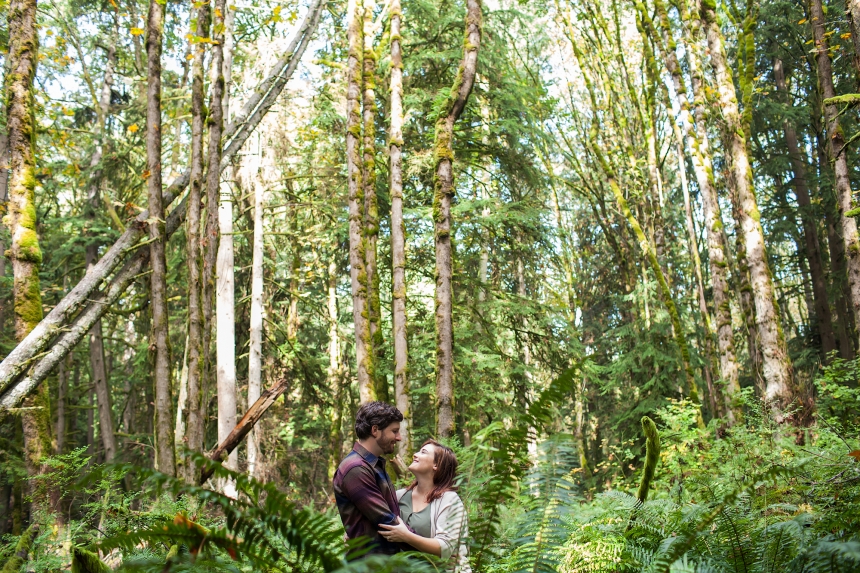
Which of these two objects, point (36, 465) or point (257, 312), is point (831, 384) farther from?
point (257, 312)

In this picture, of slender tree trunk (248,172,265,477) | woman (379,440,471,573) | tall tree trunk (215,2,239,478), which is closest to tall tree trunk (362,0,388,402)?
tall tree trunk (215,2,239,478)

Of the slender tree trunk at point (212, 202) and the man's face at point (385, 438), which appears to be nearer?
the man's face at point (385, 438)

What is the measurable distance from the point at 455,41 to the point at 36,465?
37.5 ft

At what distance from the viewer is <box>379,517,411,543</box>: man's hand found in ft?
9.07

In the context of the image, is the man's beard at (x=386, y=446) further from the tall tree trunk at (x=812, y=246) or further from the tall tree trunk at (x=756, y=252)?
the tall tree trunk at (x=812, y=246)

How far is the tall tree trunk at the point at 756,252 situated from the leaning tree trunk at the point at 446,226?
359 cm

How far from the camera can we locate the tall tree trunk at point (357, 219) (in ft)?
26.9

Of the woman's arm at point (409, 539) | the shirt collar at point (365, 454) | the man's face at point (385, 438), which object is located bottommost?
the woman's arm at point (409, 539)

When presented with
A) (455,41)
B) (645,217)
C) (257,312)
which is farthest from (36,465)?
(645,217)

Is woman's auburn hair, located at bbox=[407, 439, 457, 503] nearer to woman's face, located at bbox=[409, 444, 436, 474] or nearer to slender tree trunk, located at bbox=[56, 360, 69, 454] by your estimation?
woman's face, located at bbox=[409, 444, 436, 474]

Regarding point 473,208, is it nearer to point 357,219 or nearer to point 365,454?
point 357,219

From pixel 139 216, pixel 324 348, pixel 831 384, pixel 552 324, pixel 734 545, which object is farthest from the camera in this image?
pixel 324 348

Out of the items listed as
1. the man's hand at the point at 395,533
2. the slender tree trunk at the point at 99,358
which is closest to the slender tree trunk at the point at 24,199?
the man's hand at the point at 395,533

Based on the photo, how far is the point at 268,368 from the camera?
48.2ft
